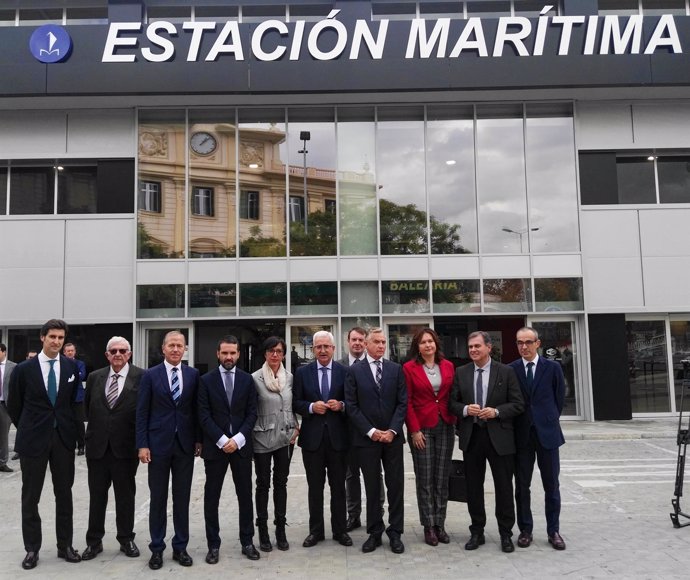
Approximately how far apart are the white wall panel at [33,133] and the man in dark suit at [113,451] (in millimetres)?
11183

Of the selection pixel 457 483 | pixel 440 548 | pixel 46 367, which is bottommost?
pixel 440 548

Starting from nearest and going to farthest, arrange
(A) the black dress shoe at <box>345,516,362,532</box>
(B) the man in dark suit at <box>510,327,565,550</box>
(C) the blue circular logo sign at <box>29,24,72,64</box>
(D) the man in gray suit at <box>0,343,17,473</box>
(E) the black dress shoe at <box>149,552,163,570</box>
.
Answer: (E) the black dress shoe at <box>149,552,163,570</box>
(B) the man in dark suit at <box>510,327,565,550</box>
(A) the black dress shoe at <box>345,516,362,532</box>
(D) the man in gray suit at <box>0,343,17,473</box>
(C) the blue circular logo sign at <box>29,24,72,64</box>

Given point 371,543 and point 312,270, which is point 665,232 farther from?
point 371,543

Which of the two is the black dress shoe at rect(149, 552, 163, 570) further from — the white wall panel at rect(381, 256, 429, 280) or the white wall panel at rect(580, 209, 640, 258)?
the white wall panel at rect(580, 209, 640, 258)

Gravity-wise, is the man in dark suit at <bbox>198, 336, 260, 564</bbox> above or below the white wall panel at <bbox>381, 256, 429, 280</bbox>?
below

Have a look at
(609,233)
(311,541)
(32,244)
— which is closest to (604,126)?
Result: (609,233)

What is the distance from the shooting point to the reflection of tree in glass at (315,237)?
47.6ft

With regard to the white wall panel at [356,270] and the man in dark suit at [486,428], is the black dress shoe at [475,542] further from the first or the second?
the white wall panel at [356,270]

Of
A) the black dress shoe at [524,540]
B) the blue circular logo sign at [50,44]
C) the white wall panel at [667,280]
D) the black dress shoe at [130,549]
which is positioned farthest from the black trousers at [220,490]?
the white wall panel at [667,280]

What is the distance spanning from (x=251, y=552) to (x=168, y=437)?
50.1 inches

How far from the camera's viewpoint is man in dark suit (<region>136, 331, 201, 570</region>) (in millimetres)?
5188

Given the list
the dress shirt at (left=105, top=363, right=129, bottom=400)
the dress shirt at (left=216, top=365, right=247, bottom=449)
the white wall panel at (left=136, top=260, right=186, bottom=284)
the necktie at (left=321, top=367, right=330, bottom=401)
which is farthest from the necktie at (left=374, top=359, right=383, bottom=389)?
the white wall panel at (left=136, top=260, right=186, bottom=284)

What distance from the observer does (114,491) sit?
543cm

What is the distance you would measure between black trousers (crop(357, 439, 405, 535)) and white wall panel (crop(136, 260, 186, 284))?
9.94 metres
